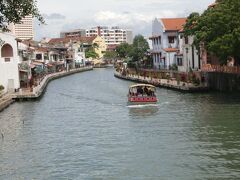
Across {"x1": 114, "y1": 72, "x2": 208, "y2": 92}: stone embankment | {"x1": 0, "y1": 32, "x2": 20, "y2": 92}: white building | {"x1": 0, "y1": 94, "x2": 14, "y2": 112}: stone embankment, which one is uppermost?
{"x1": 0, "y1": 32, "x2": 20, "y2": 92}: white building

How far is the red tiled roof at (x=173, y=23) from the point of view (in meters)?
103

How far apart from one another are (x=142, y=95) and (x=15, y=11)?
30455mm

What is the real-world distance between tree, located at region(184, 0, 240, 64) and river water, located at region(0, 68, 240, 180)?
5.06 metres

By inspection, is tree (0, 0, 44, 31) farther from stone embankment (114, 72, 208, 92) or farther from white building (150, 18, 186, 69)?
white building (150, 18, 186, 69)

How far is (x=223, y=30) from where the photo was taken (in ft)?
170

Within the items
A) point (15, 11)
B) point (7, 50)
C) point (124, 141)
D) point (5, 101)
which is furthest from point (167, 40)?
point (15, 11)

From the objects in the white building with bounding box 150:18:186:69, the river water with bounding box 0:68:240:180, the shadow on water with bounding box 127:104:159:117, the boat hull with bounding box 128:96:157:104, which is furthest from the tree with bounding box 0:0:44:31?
the white building with bounding box 150:18:186:69

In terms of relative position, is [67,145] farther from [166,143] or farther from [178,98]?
[178,98]

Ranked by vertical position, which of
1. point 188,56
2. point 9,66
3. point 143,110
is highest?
point 188,56

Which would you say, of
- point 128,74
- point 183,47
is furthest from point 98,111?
point 128,74

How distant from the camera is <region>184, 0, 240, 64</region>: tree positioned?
162 feet

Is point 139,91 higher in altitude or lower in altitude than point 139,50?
lower

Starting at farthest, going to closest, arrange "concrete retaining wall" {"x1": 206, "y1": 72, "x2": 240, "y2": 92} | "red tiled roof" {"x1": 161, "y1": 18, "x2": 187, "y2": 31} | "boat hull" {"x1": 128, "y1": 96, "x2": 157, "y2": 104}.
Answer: "red tiled roof" {"x1": 161, "y1": 18, "x2": 187, "y2": 31} → "concrete retaining wall" {"x1": 206, "y1": 72, "x2": 240, "y2": 92} → "boat hull" {"x1": 128, "y1": 96, "x2": 157, "y2": 104}

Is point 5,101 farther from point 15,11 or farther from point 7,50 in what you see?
point 15,11
